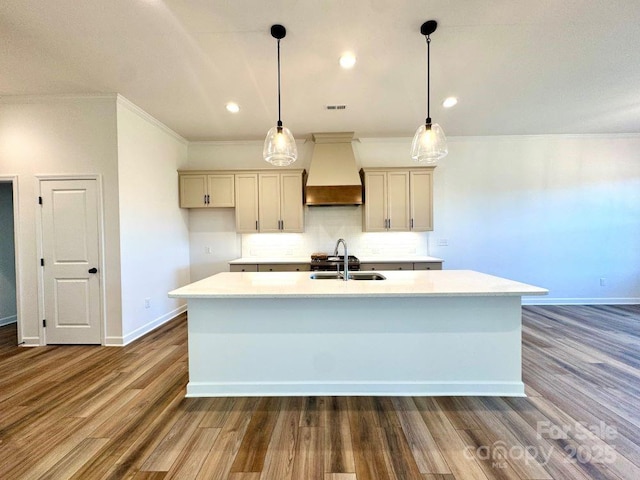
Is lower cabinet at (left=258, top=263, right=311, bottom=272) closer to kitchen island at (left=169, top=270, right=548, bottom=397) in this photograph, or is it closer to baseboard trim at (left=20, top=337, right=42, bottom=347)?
kitchen island at (left=169, top=270, right=548, bottom=397)

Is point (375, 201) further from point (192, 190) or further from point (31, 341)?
point (31, 341)

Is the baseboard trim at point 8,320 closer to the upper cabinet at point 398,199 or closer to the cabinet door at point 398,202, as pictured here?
the upper cabinet at point 398,199

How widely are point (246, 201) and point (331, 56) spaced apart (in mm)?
2583

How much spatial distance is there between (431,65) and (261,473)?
3.49 metres

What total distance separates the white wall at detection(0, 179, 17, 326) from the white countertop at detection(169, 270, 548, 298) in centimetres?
399

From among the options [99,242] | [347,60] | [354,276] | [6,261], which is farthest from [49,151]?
[354,276]

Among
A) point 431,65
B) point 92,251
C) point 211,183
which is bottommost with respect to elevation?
point 92,251

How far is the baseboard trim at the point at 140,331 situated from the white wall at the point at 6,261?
2267mm

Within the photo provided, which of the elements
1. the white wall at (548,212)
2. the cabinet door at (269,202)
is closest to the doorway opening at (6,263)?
the cabinet door at (269,202)

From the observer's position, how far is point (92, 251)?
3162mm

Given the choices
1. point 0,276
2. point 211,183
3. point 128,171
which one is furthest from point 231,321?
point 0,276

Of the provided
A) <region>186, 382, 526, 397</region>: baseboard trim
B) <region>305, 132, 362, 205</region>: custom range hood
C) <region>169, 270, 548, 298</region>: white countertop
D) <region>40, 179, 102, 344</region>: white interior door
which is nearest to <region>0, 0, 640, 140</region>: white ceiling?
<region>305, 132, 362, 205</region>: custom range hood

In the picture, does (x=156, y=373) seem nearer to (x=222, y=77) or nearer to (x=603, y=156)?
(x=222, y=77)

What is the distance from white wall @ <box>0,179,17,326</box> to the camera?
3.92m
